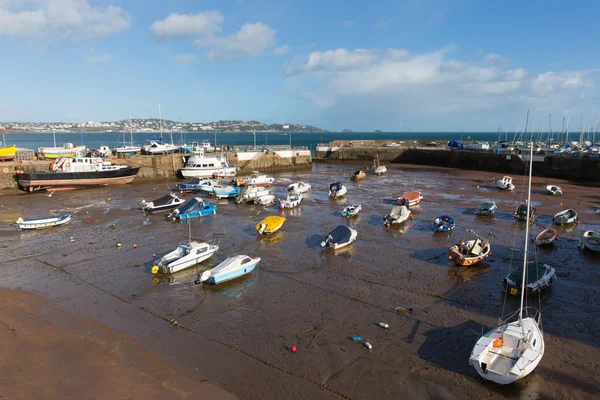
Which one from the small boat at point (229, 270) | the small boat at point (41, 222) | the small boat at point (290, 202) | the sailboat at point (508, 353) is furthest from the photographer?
the small boat at point (290, 202)

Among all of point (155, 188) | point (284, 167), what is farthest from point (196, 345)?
point (284, 167)

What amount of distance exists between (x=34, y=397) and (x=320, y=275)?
11.6m

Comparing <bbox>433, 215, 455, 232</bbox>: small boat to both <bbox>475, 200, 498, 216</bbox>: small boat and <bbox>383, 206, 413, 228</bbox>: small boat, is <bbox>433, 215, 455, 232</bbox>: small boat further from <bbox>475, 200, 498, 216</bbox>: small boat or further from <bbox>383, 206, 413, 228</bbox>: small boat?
<bbox>475, 200, 498, 216</bbox>: small boat

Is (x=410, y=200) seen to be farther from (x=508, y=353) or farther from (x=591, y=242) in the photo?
(x=508, y=353)

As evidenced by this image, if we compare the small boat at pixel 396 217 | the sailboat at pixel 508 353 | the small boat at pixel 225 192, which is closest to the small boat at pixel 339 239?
the small boat at pixel 396 217

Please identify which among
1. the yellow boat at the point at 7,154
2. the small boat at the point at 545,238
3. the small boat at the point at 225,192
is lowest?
the small boat at the point at 545,238

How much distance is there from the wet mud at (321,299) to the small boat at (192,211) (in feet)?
2.59

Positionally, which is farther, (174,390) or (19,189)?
(19,189)

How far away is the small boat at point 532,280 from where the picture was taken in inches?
613

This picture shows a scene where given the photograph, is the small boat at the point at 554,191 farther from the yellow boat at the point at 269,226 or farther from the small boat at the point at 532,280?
the yellow boat at the point at 269,226

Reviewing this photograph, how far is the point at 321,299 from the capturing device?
1547 centimetres

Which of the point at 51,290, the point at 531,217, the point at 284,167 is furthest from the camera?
the point at 284,167

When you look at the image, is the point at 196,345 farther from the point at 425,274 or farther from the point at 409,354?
the point at 425,274

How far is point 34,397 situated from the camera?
9609mm
